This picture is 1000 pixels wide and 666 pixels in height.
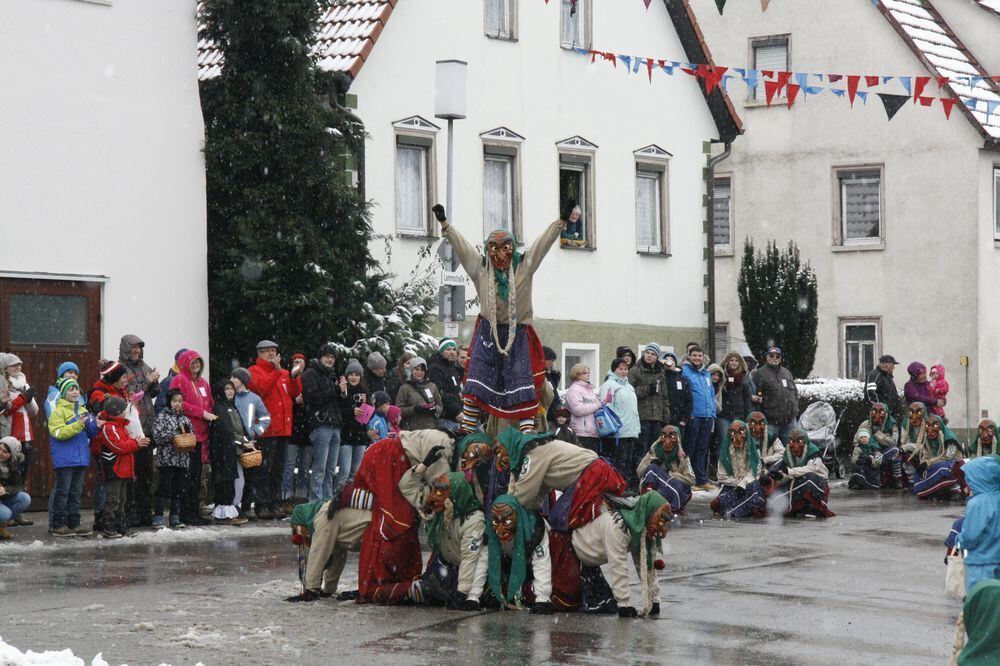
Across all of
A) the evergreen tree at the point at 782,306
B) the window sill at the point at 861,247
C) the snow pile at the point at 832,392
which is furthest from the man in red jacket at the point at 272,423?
the window sill at the point at 861,247

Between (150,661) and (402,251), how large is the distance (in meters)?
17.5

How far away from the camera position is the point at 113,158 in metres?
21.7

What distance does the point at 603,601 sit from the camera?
12.4m

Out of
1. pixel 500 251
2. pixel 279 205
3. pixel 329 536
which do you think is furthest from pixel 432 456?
pixel 279 205

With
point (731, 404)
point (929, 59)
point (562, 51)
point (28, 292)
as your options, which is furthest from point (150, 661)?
point (929, 59)

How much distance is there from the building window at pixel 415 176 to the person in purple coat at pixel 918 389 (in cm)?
730

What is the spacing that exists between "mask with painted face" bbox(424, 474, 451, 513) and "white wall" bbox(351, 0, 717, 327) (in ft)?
48.6

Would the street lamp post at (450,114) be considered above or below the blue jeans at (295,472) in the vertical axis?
above

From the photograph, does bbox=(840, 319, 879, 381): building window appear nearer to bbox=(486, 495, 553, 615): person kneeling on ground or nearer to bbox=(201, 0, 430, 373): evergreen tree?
bbox=(201, 0, 430, 373): evergreen tree

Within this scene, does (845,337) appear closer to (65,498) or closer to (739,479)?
(739,479)

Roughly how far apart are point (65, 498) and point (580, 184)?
14.6 m

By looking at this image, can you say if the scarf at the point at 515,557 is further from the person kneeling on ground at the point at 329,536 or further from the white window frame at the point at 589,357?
the white window frame at the point at 589,357

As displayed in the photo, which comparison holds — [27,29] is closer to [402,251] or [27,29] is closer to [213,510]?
[213,510]

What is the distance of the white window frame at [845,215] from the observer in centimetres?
3906
